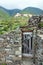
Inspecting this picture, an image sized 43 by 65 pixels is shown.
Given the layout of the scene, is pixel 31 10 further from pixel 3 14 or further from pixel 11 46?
pixel 11 46

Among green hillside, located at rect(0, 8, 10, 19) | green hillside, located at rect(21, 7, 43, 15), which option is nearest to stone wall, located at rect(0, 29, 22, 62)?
green hillside, located at rect(0, 8, 10, 19)

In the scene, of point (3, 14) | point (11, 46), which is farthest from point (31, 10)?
point (11, 46)

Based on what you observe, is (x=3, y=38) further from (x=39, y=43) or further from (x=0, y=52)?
(x=39, y=43)

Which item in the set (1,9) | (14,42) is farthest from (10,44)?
(1,9)

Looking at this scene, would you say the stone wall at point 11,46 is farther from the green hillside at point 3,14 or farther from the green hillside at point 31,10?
the green hillside at point 31,10

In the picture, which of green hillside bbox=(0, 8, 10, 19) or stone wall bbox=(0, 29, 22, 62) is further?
green hillside bbox=(0, 8, 10, 19)

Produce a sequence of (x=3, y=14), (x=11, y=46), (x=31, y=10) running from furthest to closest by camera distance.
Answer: (x=31, y=10), (x=3, y=14), (x=11, y=46)

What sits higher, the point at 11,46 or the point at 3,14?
the point at 3,14

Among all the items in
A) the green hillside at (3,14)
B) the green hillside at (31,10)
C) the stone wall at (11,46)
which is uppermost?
the green hillside at (31,10)

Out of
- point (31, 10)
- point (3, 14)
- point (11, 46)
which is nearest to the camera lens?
point (11, 46)

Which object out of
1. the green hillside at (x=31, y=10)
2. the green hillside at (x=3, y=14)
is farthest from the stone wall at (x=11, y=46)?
the green hillside at (x=31, y=10)

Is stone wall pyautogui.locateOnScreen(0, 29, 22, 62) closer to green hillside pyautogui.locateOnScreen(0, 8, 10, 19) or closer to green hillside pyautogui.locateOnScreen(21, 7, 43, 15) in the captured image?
green hillside pyautogui.locateOnScreen(0, 8, 10, 19)

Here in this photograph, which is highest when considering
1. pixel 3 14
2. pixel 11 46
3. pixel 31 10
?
pixel 31 10

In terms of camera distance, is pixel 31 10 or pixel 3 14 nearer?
pixel 3 14
